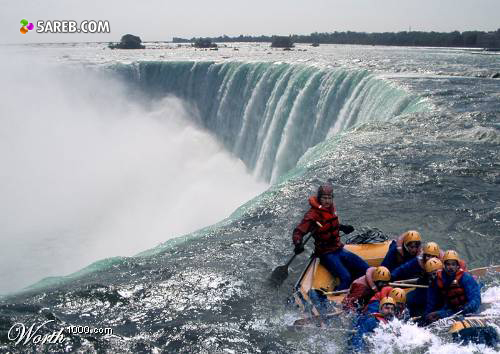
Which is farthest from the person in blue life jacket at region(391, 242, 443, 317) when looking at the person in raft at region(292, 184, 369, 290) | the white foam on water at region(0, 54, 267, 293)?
the white foam on water at region(0, 54, 267, 293)

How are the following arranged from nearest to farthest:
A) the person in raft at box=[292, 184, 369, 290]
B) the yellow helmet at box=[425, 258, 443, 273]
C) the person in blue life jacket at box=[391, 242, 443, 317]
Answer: the yellow helmet at box=[425, 258, 443, 273], the person in blue life jacket at box=[391, 242, 443, 317], the person in raft at box=[292, 184, 369, 290]

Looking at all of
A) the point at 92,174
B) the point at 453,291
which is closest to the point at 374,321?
the point at 453,291

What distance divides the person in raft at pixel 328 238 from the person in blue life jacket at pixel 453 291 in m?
1.21

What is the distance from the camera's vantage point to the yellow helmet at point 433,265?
577cm

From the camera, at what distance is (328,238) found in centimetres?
670

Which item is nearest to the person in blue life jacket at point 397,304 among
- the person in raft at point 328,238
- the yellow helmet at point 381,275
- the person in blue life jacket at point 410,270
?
the yellow helmet at point 381,275

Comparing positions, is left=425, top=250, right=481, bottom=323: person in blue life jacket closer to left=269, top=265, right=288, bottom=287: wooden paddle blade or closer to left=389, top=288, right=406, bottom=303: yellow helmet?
left=389, top=288, right=406, bottom=303: yellow helmet

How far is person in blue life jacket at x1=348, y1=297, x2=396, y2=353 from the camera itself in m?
5.32

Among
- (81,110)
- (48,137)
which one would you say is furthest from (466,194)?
(81,110)

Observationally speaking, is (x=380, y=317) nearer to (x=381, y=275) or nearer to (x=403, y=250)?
(x=381, y=275)

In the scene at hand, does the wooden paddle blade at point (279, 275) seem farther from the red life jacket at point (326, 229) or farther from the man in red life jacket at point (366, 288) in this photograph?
the man in red life jacket at point (366, 288)

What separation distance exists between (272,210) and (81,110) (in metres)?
25.5

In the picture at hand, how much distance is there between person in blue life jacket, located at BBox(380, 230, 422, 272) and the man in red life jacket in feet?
2.77

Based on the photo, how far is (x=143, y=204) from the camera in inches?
783
